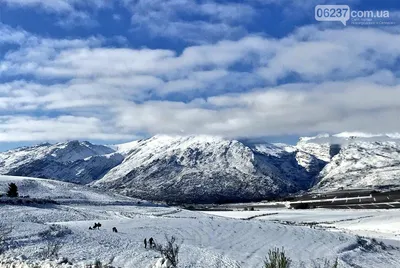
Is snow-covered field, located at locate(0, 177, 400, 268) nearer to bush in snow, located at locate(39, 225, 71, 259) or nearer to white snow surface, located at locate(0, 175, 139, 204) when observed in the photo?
bush in snow, located at locate(39, 225, 71, 259)

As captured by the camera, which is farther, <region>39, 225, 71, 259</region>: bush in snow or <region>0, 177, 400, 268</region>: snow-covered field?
<region>39, 225, 71, 259</region>: bush in snow

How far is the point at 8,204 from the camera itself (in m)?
75.0

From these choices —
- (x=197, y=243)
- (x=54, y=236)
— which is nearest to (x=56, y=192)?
(x=197, y=243)

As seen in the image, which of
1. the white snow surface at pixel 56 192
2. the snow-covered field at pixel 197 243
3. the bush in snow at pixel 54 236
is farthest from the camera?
the white snow surface at pixel 56 192

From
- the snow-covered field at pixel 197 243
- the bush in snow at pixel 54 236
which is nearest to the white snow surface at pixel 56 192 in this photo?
the snow-covered field at pixel 197 243

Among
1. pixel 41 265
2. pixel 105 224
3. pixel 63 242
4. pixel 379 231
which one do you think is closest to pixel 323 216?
pixel 379 231

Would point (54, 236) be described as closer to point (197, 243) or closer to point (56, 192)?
point (197, 243)

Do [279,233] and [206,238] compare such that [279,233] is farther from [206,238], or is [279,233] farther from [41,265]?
[41,265]

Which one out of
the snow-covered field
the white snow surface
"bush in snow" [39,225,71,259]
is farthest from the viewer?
the white snow surface

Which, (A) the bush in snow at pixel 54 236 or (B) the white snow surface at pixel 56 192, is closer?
(A) the bush in snow at pixel 54 236

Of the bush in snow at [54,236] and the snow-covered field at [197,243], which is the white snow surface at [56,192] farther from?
the bush in snow at [54,236]

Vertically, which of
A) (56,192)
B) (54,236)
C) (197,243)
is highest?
(56,192)

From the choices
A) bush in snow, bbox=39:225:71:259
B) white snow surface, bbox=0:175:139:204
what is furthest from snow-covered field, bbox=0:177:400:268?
white snow surface, bbox=0:175:139:204

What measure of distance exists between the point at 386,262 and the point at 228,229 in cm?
2044
